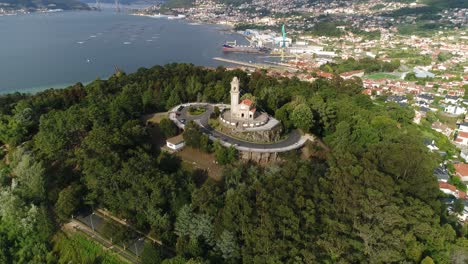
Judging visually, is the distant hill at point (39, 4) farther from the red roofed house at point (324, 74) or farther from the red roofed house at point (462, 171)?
the red roofed house at point (462, 171)

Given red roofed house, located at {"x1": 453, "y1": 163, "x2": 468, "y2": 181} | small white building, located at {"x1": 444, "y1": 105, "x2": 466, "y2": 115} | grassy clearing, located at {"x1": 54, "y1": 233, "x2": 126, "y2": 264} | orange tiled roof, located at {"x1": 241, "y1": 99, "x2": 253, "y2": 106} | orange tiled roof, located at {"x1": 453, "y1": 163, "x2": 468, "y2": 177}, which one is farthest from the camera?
small white building, located at {"x1": 444, "y1": 105, "x2": 466, "y2": 115}

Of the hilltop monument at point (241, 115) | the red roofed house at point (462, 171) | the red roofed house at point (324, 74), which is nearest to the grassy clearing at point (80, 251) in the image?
the hilltop monument at point (241, 115)

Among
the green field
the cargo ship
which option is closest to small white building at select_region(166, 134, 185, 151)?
the green field

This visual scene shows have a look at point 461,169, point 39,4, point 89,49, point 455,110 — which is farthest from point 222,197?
point 39,4

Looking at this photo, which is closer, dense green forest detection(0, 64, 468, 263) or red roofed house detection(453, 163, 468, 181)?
dense green forest detection(0, 64, 468, 263)

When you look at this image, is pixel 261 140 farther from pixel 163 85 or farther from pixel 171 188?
pixel 163 85

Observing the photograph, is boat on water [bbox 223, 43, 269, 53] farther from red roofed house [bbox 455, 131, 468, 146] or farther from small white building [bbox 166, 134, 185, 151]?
small white building [bbox 166, 134, 185, 151]

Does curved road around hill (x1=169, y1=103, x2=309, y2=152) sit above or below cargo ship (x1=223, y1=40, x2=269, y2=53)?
below
